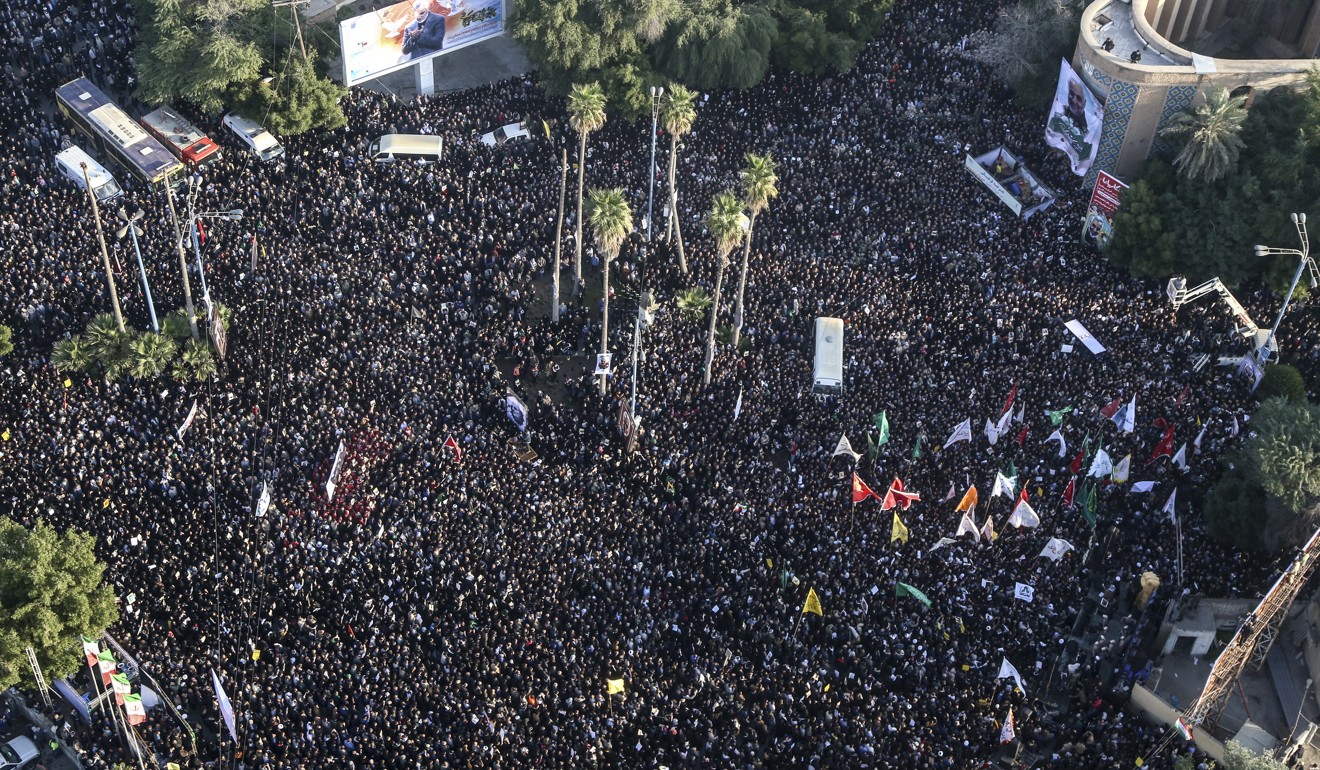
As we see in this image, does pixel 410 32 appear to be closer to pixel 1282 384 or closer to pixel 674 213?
pixel 674 213

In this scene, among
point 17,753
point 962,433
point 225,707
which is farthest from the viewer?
point 962,433

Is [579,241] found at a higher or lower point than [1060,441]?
higher

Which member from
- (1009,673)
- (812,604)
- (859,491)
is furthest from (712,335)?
(1009,673)

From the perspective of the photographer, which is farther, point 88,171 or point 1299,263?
point 88,171

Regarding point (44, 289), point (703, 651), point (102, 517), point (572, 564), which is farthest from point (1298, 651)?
point (44, 289)

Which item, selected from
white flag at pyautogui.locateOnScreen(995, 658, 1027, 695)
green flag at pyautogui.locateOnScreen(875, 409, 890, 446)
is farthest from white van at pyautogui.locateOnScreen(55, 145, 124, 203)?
white flag at pyautogui.locateOnScreen(995, 658, 1027, 695)

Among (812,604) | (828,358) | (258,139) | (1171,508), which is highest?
(258,139)

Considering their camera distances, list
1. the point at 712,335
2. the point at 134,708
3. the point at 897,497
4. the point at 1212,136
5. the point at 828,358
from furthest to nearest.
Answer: the point at 1212,136 < the point at 828,358 < the point at 712,335 < the point at 897,497 < the point at 134,708
